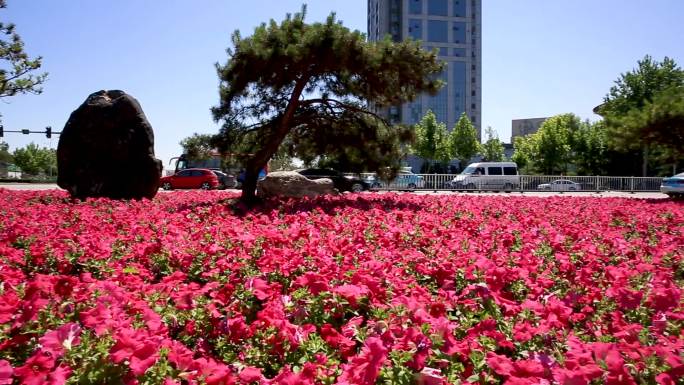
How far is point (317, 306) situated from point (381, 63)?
29.2 feet

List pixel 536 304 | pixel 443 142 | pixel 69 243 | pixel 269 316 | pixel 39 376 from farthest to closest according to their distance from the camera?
pixel 443 142 → pixel 69 243 → pixel 536 304 → pixel 269 316 → pixel 39 376

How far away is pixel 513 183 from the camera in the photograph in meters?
31.9

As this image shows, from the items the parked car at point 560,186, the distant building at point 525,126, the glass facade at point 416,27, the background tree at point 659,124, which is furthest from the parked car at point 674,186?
the distant building at point 525,126

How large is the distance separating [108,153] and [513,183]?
26.0 meters

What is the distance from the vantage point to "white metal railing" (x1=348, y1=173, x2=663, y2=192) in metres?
31.2

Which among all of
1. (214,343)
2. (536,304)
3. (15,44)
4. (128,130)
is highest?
(15,44)

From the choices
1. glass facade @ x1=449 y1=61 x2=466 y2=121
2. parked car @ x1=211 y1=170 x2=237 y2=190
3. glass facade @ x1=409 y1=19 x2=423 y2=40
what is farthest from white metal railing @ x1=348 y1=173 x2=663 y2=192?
glass facade @ x1=409 y1=19 x2=423 y2=40

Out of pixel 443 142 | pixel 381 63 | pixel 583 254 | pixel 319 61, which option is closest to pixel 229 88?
pixel 319 61

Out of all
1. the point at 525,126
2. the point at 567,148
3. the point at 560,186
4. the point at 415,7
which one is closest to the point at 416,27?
the point at 415,7

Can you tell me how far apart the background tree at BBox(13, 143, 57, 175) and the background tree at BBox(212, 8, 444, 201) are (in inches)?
2890

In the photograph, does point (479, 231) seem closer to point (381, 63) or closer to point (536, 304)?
point (536, 304)

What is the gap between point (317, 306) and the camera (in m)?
2.47

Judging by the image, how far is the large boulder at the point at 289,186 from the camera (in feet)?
47.8

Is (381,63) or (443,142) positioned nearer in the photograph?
(381,63)
